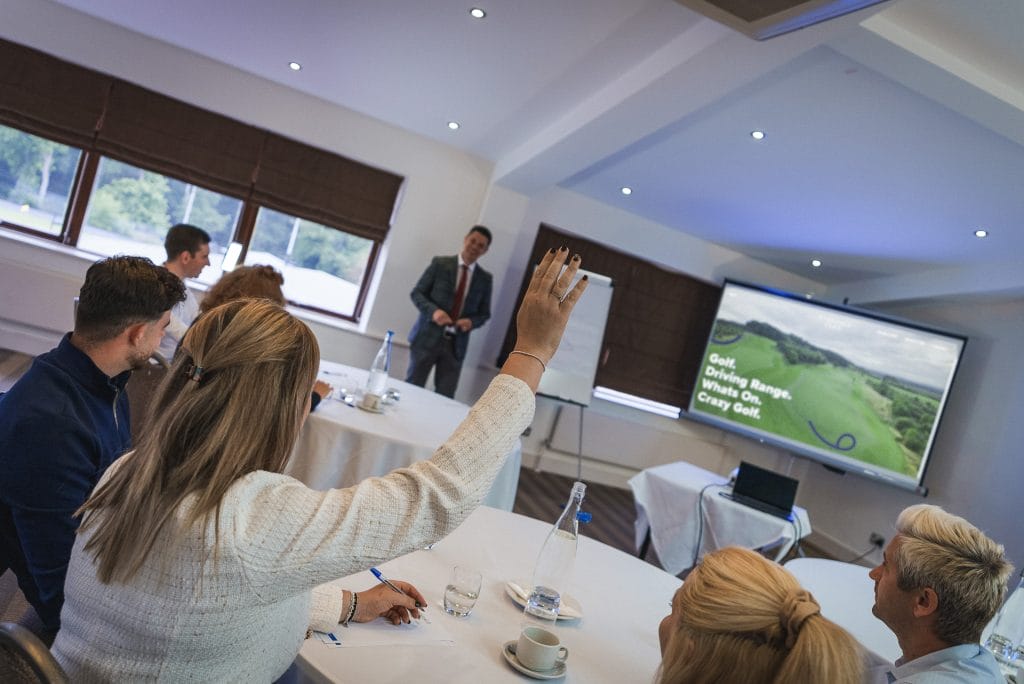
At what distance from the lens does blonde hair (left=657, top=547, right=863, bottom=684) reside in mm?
852

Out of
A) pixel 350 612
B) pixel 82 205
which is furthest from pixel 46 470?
pixel 82 205

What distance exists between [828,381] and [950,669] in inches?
198

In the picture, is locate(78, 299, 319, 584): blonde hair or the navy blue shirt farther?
the navy blue shirt

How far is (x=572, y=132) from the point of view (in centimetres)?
473

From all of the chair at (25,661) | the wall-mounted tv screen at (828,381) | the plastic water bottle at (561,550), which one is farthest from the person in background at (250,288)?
the wall-mounted tv screen at (828,381)

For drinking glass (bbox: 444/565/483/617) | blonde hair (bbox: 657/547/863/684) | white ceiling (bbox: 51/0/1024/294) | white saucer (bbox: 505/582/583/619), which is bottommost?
white saucer (bbox: 505/582/583/619)

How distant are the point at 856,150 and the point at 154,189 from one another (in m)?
4.76

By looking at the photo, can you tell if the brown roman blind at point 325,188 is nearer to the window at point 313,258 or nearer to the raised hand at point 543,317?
the window at point 313,258

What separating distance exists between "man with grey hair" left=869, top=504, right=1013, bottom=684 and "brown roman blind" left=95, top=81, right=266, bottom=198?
5.13 metres

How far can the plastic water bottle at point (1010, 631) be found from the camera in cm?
206

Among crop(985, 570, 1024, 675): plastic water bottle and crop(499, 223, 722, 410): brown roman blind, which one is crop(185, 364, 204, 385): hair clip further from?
crop(499, 223, 722, 410): brown roman blind

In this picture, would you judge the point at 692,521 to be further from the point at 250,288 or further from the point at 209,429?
the point at 209,429

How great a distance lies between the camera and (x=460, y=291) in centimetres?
550

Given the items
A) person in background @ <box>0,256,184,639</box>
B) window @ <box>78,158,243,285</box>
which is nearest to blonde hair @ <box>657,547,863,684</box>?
person in background @ <box>0,256,184,639</box>
